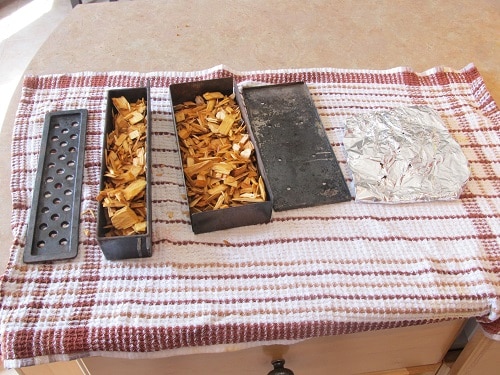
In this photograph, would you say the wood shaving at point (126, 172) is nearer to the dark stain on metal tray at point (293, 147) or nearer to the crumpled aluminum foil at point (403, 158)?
the dark stain on metal tray at point (293, 147)

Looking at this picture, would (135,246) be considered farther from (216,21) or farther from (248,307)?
(216,21)

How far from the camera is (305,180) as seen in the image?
2.21 feet

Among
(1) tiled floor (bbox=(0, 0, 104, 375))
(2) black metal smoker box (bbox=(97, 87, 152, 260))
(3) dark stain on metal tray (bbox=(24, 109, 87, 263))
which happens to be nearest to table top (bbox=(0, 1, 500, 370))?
(3) dark stain on metal tray (bbox=(24, 109, 87, 263))

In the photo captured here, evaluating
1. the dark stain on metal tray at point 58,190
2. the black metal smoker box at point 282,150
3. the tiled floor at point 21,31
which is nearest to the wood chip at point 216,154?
the black metal smoker box at point 282,150

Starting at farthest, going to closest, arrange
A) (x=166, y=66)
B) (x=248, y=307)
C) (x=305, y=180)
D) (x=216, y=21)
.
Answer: (x=216, y=21)
(x=166, y=66)
(x=305, y=180)
(x=248, y=307)

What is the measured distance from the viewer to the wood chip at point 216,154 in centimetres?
63

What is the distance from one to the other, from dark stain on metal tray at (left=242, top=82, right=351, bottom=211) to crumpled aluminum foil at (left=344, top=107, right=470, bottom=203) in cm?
4

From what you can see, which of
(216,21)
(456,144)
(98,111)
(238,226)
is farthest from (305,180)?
(216,21)

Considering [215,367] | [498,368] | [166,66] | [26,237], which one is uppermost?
[166,66]

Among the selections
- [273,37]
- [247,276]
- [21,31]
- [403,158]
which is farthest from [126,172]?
[21,31]

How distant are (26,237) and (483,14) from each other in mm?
1050

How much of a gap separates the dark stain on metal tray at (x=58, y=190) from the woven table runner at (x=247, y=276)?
0.01 meters

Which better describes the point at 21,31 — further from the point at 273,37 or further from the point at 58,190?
the point at 58,190

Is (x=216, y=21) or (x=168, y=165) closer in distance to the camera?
(x=168, y=165)
